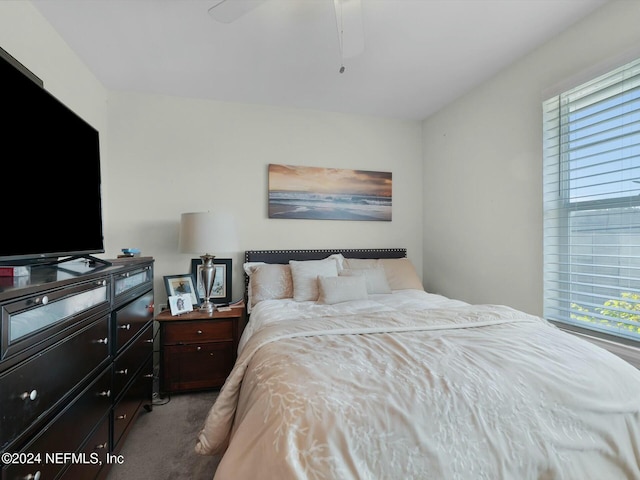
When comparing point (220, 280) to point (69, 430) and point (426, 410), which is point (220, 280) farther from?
point (426, 410)

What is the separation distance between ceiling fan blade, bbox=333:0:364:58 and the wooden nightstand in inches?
84.0

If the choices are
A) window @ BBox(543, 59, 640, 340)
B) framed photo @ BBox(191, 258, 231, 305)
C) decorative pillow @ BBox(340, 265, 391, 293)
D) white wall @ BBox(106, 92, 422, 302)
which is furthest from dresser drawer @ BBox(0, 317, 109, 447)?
window @ BBox(543, 59, 640, 340)

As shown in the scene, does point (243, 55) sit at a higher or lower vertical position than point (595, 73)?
higher

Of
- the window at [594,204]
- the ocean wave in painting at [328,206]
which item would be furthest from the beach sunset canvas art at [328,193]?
the window at [594,204]

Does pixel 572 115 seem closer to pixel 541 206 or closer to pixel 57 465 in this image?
pixel 541 206

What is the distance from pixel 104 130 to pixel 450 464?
11.3ft

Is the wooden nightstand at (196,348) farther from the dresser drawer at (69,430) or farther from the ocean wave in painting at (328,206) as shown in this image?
the ocean wave in painting at (328,206)

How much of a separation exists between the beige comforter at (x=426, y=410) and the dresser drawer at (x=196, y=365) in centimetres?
115

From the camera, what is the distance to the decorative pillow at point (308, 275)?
2.62m

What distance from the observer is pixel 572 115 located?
2.10 m

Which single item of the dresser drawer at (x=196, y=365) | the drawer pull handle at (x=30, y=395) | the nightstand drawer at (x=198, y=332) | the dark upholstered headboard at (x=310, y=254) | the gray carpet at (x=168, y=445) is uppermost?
the dark upholstered headboard at (x=310, y=254)

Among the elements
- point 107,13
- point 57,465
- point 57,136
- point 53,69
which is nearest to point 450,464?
point 57,465

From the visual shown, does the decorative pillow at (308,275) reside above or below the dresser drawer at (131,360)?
above

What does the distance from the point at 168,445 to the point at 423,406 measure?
169cm
